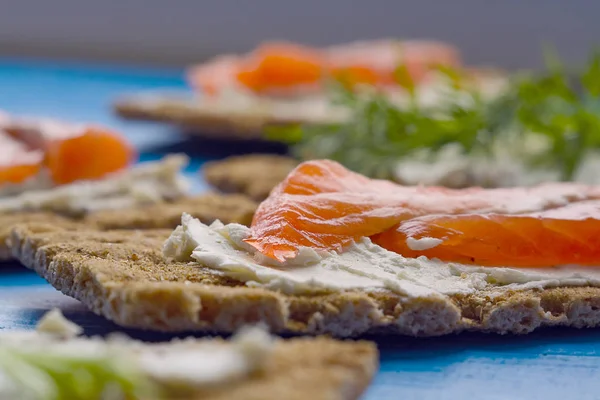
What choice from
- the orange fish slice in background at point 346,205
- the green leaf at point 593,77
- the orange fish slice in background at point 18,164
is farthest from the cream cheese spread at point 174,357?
the green leaf at point 593,77

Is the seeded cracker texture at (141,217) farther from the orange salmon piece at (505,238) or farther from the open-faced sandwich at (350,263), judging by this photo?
the orange salmon piece at (505,238)

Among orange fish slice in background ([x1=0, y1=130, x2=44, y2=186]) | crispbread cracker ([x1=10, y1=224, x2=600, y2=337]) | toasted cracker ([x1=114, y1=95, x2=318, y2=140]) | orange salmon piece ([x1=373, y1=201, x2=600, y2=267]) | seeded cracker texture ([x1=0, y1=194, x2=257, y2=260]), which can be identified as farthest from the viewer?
toasted cracker ([x1=114, y1=95, x2=318, y2=140])

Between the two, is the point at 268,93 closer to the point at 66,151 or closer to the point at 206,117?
the point at 206,117

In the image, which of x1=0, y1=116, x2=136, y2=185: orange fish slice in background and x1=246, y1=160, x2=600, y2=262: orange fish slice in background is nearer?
x1=246, y1=160, x2=600, y2=262: orange fish slice in background

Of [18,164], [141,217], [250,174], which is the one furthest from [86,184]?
[250,174]

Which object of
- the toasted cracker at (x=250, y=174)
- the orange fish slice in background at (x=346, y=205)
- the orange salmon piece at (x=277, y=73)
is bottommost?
the orange fish slice in background at (x=346, y=205)

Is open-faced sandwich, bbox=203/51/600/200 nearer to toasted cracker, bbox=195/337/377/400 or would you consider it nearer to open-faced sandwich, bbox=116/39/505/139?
open-faced sandwich, bbox=116/39/505/139

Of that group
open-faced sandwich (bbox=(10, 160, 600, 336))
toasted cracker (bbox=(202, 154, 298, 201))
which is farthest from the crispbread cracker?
toasted cracker (bbox=(202, 154, 298, 201))
